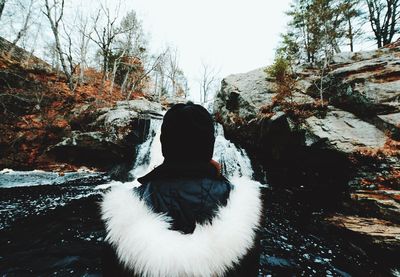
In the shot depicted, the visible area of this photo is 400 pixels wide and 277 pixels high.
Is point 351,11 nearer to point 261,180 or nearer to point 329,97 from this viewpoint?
point 329,97

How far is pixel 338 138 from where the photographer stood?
8.88m

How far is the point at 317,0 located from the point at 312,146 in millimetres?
11717

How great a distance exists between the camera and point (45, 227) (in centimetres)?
513

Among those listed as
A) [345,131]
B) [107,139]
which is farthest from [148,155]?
[345,131]

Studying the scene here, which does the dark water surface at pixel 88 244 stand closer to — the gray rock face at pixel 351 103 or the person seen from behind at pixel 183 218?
the person seen from behind at pixel 183 218

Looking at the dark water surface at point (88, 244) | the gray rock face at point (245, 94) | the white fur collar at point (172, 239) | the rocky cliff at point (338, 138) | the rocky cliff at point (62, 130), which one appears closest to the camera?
the white fur collar at point (172, 239)

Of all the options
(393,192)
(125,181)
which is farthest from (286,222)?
(125,181)

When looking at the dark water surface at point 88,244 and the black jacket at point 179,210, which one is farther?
the dark water surface at point 88,244

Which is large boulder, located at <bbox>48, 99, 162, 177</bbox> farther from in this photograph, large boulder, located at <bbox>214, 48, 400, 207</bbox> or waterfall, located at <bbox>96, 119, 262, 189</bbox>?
large boulder, located at <bbox>214, 48, 400, 207</bbox>

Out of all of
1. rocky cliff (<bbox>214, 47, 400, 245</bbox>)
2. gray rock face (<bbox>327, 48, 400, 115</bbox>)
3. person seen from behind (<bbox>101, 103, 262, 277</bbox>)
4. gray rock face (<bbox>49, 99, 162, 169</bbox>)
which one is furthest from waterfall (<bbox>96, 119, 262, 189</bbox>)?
person seen from behind (<bbox>101, 103, 262, 277</bbox>)

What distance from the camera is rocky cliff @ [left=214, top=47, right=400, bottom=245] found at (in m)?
6.47

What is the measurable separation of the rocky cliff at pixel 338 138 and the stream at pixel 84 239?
852 mm

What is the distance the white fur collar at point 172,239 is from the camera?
1.23m

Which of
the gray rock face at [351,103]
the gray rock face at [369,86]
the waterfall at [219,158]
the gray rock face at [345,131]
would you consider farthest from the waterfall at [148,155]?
the gray rock face at [369,86]
